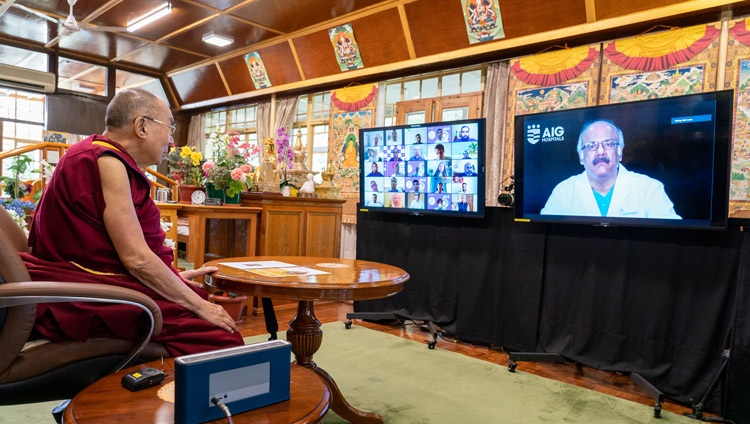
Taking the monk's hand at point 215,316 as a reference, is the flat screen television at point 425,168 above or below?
above

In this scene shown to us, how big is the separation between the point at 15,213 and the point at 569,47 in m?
4.31

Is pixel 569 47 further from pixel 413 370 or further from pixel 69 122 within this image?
pixel 69 122

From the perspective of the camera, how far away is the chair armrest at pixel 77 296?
3.49ft

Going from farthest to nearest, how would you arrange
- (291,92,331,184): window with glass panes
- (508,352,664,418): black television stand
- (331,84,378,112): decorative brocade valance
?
(291,92,331,184): window with glass panes, (331,84,378,112): decorative brocade valance, (508,352,664,418): black television stand

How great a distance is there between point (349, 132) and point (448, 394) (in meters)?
4.21

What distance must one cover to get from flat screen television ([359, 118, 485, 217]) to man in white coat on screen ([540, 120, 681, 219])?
659mm

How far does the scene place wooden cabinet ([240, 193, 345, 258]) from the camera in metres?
4.04

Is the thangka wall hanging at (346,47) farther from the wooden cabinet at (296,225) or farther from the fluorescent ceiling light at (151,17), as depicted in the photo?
the wooden cabinet at (296,225)

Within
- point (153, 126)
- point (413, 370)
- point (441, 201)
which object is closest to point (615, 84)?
point (441, 201)

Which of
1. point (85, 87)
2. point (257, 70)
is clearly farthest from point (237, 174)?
point (85, 87)

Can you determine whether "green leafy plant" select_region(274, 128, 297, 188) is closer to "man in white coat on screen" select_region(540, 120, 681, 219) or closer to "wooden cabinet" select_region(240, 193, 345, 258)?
"wooden cabinet" select_region(240, 193, 345, 258)

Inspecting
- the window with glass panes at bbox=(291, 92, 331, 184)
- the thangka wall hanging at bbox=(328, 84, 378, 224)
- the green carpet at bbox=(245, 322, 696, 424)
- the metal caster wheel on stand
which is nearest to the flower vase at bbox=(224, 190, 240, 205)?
the green carpet at bbox=(245, 322, 696, 424)

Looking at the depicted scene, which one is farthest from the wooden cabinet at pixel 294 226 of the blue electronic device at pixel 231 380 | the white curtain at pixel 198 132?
the white curtain at pixel 198 132

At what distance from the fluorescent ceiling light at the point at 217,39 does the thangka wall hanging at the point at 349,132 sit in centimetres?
160
